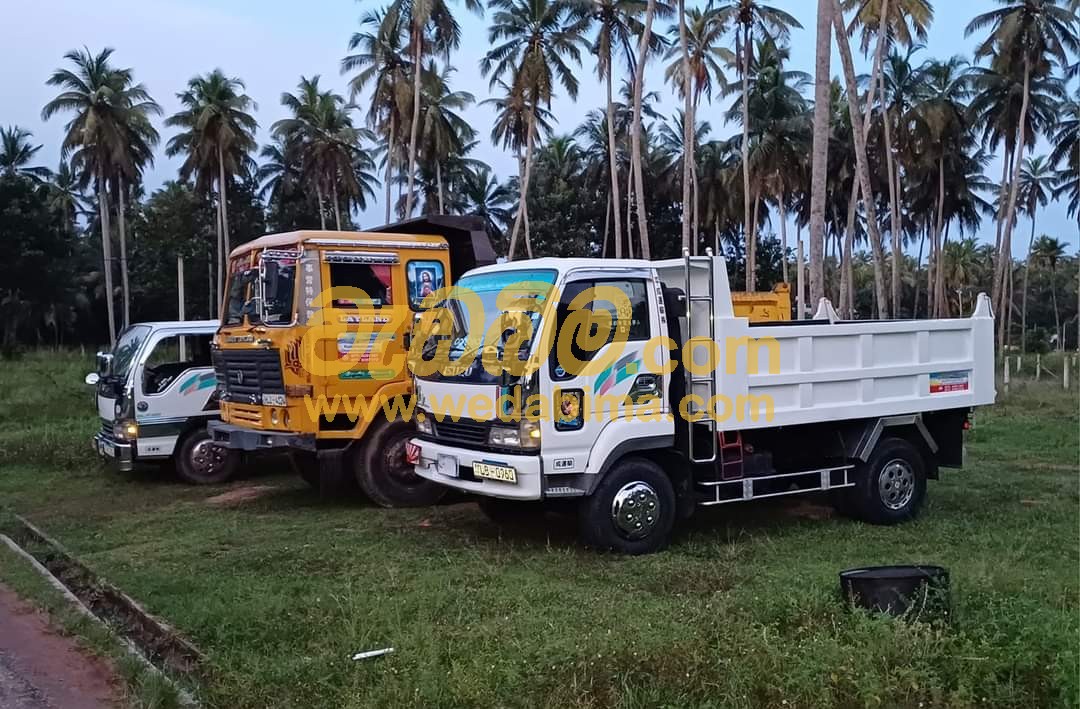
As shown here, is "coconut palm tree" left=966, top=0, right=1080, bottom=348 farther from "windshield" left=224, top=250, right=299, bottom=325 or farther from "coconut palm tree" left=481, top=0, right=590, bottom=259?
"windshield" left=224, top=250, right=299, bottom=325

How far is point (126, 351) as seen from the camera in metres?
12.2

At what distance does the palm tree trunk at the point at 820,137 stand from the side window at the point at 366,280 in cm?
709

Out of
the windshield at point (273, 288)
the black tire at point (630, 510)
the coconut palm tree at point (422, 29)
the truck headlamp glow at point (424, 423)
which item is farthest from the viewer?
the coconut palm tree at point (422, 29)

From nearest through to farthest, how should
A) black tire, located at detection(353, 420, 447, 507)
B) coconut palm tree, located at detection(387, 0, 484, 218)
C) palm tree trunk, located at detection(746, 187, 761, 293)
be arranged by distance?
black tire, located at detection(353, 420, 447, 507), coconut palm tree, located at detection(387, 0, 484, 218), palm tree trunk, located at detection(746, 187, 761, 293)

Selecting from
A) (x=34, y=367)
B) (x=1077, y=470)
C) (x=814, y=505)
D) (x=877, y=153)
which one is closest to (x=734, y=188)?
(x=877, y=153)

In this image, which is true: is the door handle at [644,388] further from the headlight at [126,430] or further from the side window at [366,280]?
the headlight at [126,430]

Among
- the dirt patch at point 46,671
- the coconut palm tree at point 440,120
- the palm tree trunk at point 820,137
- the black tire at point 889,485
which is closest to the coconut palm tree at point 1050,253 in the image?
the coconut palm tree at point 440,120

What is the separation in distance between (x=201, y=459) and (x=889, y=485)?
798 cm

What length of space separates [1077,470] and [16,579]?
1169cm

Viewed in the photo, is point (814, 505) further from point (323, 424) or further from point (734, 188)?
point (734, 188)

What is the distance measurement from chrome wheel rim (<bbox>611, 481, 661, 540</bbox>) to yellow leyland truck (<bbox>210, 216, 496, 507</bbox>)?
306 cm

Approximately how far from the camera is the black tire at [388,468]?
9.74 metres

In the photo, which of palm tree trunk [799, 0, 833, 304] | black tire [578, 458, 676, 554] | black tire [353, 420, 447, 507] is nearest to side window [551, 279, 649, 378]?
black tire [578, 458, 676, 554]

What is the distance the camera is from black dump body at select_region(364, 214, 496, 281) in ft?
34.0
